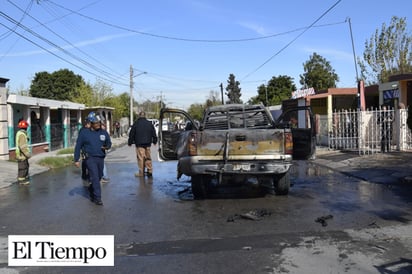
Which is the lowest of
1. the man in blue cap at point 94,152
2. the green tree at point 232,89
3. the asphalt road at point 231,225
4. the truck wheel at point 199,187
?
the asphalt road at point 231,225

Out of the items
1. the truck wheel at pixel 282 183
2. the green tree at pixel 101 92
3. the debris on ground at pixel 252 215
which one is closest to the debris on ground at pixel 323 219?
the debris on ground at pixel 252 215

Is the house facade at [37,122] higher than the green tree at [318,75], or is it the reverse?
the green tree at [318,75]

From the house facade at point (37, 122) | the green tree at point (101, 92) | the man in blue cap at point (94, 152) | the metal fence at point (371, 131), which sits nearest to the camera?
the man in blue cap at point (94, 152)

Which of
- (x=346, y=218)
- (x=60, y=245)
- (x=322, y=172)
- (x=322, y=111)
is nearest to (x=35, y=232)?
(x=60, y=245)

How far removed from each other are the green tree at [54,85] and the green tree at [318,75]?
2982cm

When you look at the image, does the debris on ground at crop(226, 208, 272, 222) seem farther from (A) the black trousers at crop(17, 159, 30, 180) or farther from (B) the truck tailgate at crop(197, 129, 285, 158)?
(A) the black trousers at crop(17, 159, 30, 180)

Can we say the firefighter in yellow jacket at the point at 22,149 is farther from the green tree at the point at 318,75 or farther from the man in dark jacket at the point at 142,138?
the green tree at the point at 318,75

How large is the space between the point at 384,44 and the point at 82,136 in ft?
110

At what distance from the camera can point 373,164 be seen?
1353 cm

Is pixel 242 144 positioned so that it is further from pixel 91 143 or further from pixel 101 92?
pixel 101 92

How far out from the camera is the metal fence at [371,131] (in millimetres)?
16297

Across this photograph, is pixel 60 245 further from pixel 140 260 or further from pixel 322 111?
pixel 322 111

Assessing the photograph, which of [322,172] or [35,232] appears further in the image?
[322,172]

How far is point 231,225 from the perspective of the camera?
6.67 meters
